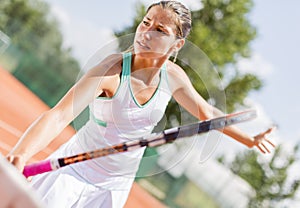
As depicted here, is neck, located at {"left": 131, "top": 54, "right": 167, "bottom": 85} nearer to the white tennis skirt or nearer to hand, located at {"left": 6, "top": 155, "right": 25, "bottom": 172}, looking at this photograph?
the white tennis skirt

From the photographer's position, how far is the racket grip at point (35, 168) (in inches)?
57.7

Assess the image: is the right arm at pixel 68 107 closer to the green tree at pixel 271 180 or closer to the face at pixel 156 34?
the face at pixel 156 34

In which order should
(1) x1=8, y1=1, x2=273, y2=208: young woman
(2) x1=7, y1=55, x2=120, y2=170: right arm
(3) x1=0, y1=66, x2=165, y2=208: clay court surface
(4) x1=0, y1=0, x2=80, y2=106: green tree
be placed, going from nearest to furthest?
(2) x1=7, y1=55, x2=120, y2=170: right arm → (1) x1=8, y1=1, x2=273, y2=208: young woman → (3) x1=0, y1=66, x2=165, y2=208: clay court surface → (4) x1=0, y1=0, x2=80, y2=106: green tree

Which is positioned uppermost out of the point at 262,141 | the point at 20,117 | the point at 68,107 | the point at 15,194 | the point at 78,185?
the point at 15,194

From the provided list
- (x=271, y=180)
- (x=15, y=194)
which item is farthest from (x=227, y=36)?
(x=15, y=194)

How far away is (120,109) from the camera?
1604 mm

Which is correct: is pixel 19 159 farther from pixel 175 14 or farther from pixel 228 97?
pixel 228 97

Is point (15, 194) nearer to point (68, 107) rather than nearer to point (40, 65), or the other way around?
point (68, 107)

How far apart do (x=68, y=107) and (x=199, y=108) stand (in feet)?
1.32

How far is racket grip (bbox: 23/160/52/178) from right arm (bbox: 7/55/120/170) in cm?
9

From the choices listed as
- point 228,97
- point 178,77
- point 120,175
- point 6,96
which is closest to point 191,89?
point 178,77

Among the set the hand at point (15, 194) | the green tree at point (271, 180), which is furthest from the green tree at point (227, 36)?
the hand at point (15, 194)

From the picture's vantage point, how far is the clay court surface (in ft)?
25.3

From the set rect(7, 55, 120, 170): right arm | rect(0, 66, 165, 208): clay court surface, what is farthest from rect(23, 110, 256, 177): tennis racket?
rect(0, 66, 165, 208): clay court surface
